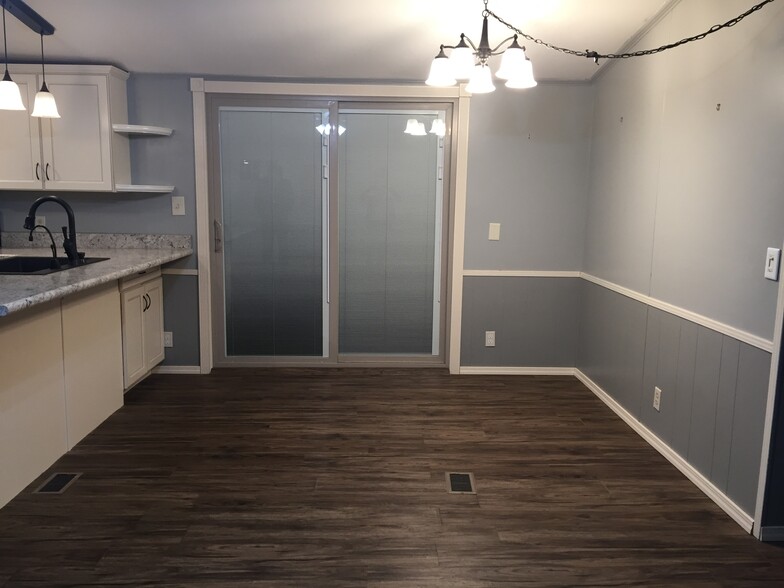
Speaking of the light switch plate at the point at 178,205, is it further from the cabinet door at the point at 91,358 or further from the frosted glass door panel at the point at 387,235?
the frosted glass door panel at the point at 387,235

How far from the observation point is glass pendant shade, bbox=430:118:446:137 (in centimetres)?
450

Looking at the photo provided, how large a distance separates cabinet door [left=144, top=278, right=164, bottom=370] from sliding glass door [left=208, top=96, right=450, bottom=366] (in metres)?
0.40

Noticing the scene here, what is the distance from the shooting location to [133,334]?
3.88 m

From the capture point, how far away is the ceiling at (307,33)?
3418 mm

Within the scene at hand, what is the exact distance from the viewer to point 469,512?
8.45ft

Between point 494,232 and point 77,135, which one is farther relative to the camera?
point 494,232

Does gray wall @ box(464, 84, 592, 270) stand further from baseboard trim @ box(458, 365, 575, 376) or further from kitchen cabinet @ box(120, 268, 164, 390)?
kitchen cabinet @ box(120, 268, 164, 390)

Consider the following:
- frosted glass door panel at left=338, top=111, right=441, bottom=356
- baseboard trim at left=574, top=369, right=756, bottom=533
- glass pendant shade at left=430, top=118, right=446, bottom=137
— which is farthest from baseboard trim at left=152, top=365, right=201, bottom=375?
baseboard trim at left=574, top=369, right=756, bottom=533

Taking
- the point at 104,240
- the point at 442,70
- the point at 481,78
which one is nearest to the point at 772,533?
the point at 481,78

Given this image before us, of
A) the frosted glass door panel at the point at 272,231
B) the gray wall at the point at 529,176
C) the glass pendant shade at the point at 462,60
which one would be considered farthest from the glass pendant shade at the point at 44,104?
the gray wall at the point at 529,176

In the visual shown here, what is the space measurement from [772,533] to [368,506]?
5.33 feet

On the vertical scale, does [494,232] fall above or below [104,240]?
above

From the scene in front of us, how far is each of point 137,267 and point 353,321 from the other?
1738 mm

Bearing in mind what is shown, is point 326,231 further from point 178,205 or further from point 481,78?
point 481,78
